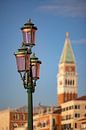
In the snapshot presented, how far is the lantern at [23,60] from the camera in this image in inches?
133

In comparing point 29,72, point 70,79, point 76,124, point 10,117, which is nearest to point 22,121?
point 10,117

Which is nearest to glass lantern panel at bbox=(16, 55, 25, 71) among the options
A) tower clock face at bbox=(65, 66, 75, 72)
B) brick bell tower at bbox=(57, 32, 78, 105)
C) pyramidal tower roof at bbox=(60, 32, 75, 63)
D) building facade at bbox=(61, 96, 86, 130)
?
building facade at bbox=(61, 96, 86, 130)

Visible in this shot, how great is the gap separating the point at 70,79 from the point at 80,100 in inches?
315

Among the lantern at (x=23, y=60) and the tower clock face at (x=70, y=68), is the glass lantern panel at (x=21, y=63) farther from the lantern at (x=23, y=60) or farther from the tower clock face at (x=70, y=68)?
the tower clock face at (x=70, y=68)

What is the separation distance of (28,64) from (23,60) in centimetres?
5

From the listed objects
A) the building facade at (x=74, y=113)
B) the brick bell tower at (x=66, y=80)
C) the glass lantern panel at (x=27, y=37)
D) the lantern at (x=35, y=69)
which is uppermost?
the brick bell tower at (x=66, y=80)

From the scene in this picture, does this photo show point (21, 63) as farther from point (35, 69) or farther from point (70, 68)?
point (70, 68)

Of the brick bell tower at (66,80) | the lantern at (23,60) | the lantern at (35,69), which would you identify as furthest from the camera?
the brick bell tower at (66,80)

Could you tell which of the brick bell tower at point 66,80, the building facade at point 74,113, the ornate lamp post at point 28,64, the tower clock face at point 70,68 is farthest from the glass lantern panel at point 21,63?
the tower clock face at point 70,68

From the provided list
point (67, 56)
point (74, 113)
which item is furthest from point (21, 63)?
point (67, 56)

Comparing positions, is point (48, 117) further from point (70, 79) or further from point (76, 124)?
point (70, 79)

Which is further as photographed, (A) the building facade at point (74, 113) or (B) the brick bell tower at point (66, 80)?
(B) the brick bell tower at point (66, 80)

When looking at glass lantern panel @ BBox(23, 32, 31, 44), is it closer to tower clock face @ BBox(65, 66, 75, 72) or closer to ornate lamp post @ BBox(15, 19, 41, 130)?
ornate lamp post @ BBox(15, 19, 41, 130)

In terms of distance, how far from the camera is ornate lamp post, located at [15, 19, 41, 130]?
3.39 m
